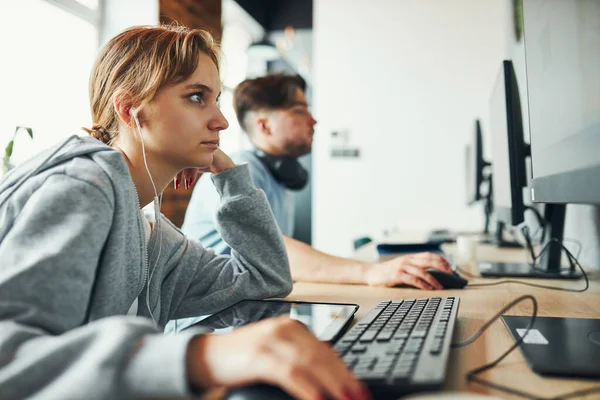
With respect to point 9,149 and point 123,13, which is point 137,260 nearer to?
point 9,149

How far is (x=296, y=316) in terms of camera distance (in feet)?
2.54

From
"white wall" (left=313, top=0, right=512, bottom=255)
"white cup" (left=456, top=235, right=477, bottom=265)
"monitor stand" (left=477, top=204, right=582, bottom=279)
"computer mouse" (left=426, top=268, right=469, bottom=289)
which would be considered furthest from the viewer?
"white wall" (left=313, top=0, right=512, bottom=255)

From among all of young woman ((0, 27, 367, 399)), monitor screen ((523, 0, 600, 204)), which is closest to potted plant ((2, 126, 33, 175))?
young woman ((0, 27, 367, 399))

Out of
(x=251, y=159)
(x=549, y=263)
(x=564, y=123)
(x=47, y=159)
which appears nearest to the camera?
(x=47, y=159)

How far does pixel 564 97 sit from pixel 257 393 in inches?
24.5

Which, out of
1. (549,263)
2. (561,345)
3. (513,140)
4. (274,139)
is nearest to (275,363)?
(561,345)

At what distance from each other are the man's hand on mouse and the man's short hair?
3.22 ft

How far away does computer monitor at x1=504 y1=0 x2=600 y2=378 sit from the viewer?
1.97ft

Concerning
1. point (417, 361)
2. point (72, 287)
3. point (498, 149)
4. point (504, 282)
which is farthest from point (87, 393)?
point (498, 149)

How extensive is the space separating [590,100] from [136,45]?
740 mm

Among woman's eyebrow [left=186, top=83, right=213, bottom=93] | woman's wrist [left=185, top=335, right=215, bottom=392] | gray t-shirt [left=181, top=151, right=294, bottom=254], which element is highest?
woman's eyebrow [left=186, top=83, right=213, bottom=93]

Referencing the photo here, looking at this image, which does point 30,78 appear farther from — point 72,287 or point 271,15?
point 271,15

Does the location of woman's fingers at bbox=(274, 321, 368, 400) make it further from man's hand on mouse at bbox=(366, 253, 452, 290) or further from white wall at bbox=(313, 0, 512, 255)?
white wall at bbox=(313, 0, 512, 255)

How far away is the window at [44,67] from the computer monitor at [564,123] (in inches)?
82.3
